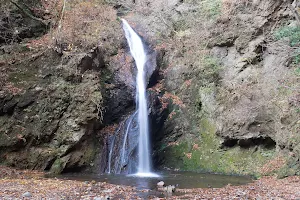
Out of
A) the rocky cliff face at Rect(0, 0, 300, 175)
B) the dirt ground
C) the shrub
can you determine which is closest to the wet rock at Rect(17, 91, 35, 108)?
the rocky cliff face at Rect(0, 0, 300, 175)

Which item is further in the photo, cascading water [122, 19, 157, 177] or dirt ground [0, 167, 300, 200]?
cascading water [122, 19, 157, 177]

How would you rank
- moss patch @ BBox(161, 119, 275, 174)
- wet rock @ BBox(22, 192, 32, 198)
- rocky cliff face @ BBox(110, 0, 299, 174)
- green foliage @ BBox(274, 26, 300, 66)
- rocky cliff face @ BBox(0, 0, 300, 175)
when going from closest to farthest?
wet rock @ BBox(22, 192, 32, 198)
green foliage @ BBox(274, 26, 300, 66)
rocky cliff face @ BBox(0, 0, 300, 175)
rocky cliff face @ BBox(110, 0, 299, 174)
moss patch @ BBox(161, 119, 275, 174)

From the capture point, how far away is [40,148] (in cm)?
1191

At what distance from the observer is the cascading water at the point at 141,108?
46.3 feet

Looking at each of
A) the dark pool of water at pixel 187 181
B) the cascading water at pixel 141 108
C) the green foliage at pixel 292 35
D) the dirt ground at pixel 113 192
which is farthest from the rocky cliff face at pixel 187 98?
the dirt ground at pixel 113 192

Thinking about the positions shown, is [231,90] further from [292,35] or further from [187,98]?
[292,35]

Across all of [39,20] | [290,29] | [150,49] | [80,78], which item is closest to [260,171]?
[290,29]

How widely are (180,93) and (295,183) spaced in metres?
8.07

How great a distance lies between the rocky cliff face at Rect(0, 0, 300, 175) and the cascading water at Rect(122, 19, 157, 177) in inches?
19.4

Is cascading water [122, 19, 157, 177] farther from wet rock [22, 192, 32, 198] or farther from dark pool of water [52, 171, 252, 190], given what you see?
wet rock [22, 192, 32, 198]

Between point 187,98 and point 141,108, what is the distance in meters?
2.57

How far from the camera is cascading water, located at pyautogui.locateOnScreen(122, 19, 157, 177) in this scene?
14.1 m

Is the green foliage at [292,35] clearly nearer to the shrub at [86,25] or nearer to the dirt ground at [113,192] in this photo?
the dirt ground at [113,192]

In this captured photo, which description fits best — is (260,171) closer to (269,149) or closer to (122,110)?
(269,149)
